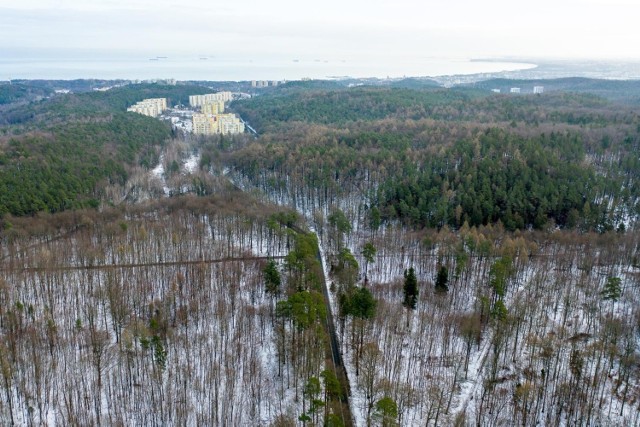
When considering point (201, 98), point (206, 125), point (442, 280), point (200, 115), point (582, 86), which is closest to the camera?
point (442, 280)

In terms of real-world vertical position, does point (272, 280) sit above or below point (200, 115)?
below

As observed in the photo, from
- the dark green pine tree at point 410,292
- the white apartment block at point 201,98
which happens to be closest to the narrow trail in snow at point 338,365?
the dark green pine tree at point 410,292

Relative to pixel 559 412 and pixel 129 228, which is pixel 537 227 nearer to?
pixel 559 412

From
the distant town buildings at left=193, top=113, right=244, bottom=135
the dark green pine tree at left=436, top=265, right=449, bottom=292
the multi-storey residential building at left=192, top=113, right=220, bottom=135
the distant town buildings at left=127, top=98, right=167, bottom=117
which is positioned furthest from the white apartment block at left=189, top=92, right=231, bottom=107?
the dark green pine tree at left=436, top=265, right=449, bottom=292

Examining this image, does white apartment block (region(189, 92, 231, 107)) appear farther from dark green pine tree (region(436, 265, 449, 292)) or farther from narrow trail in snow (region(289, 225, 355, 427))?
narrow trail in snow (region(289, 225, 355, 427))

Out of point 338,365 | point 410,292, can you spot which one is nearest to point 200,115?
point 410,292

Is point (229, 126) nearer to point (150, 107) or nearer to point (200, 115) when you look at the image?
point (200, 115)

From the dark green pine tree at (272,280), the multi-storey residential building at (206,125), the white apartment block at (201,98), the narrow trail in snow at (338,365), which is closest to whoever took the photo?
the narrow trail in snow at (338,365)

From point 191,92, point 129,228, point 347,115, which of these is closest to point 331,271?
point 129,228

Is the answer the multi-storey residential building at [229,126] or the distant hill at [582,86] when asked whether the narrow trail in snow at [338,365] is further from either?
the distant hill at [582,86]
